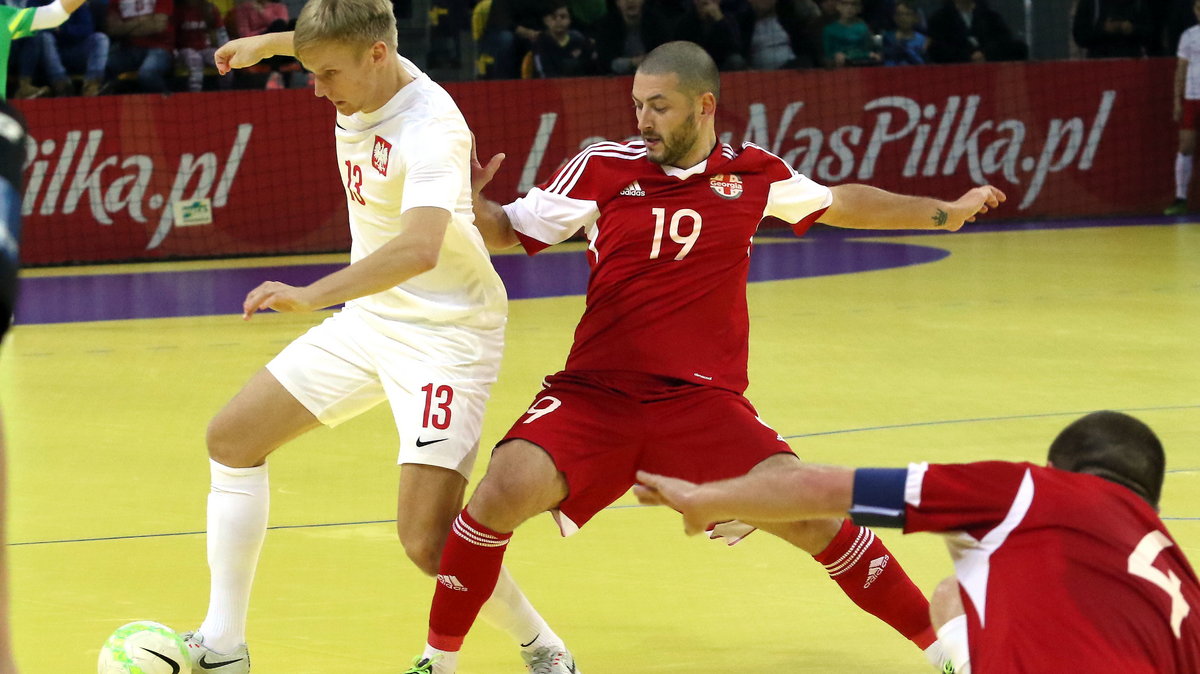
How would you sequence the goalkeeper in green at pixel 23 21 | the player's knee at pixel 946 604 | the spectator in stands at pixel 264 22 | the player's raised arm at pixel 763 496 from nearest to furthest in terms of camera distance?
1. the player's raised arm at pixel 763 496
2. the player's knee at pixel 946 604
3. the goalkeeper in green at pixel 23 21
4. the spectator in stands at pixel 264 22

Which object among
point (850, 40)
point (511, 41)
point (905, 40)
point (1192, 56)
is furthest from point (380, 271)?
point (1192, 56)

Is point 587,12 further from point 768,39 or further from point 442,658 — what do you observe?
point 442,658

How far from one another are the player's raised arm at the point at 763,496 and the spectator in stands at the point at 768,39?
16555 mm

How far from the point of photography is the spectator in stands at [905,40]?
20516 millimetres

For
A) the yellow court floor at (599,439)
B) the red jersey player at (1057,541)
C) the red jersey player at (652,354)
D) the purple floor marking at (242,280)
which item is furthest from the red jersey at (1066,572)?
the purple floor marking at (242,280)

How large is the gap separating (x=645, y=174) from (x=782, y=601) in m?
1.55

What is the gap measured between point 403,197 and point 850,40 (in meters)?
15.6

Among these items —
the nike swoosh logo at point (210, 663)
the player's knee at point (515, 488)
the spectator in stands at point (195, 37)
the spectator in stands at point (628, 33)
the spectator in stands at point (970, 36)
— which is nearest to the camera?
the player's knee at point (515, 488)

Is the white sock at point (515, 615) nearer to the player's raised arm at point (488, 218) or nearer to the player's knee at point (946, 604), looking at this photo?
the player's raised arm at point (488, 218)

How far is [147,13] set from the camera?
1728cm

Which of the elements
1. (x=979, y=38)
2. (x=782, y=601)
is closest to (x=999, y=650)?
(x=782, y=601)

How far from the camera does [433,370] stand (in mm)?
5191

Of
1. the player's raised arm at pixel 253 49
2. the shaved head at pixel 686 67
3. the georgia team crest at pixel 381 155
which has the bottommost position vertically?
the georgia team crest at pixel 381 155

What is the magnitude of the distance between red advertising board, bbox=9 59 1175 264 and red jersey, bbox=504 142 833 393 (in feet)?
39.2
